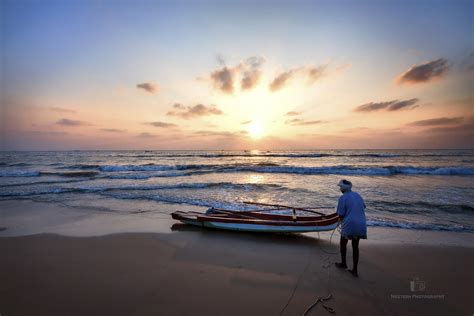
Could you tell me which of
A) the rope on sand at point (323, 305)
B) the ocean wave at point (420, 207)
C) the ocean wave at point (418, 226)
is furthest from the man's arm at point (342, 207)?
the ocean wave at point (420, 207)

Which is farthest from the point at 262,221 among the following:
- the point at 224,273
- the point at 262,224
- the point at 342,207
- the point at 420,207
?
the point at 420,207

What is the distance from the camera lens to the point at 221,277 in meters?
4.17

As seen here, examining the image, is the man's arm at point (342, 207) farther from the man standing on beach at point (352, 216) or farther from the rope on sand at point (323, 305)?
the rope on sand at point (323, 305)

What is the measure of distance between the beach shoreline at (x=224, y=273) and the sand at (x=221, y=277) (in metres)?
0.02

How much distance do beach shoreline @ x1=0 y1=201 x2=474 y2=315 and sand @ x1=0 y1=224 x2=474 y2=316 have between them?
0.06ft

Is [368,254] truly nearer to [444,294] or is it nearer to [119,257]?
[444,294]

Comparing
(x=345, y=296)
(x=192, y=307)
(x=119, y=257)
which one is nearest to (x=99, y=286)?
(x=119, y=257)

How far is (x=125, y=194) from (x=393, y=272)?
1197cm

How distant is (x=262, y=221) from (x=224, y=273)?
220 centimetres

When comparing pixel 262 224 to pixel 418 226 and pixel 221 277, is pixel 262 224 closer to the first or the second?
pixel 221 277

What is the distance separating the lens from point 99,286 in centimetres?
384

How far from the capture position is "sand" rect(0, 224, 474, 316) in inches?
134

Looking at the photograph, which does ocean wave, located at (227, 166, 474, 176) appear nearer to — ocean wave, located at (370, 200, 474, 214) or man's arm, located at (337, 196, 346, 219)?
ocean wave, located at (370, 200, 474, 214)

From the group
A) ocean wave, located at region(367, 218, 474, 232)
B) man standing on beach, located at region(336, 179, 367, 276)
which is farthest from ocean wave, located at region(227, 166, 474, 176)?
man standing on beach, located at region(336, 179, 367, 276)
